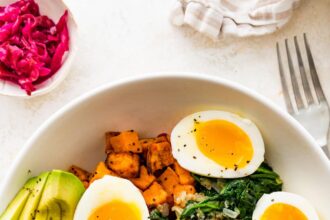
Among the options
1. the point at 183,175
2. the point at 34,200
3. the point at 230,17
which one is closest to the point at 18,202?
the point at 34,200

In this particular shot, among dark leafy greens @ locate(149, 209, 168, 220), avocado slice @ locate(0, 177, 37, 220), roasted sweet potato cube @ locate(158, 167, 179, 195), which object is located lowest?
dark leafy greens @ locate(149, 209, 168, 220)

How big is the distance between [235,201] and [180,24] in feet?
2.08

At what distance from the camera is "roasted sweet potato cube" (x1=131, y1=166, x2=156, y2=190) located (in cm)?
188

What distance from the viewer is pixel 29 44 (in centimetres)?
217

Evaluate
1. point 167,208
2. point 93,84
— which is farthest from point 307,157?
point 93,84

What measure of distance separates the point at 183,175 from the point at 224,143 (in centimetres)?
15

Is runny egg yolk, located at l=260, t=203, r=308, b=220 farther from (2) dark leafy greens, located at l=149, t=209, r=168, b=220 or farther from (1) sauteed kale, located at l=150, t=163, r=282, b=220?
(2) dark leafy greens, located at l=149, t=209, r=168, b=220

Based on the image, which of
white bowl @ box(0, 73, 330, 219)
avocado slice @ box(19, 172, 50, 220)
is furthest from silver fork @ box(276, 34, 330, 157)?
avocado slice @ box(19, 172, 50, 220)

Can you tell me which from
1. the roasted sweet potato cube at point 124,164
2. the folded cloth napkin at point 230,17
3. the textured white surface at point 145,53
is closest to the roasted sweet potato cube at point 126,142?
the roasted sweet potato cube at point 124,164

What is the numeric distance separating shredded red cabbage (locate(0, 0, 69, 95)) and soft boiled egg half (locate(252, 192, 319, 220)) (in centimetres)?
80

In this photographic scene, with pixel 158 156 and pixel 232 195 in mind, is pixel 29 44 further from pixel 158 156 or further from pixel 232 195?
pixel 232 195

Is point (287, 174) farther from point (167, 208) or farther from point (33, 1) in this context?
point (33, 1)

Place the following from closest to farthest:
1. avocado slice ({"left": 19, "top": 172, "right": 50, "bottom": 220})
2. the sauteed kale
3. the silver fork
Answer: avocado slice ({"left": 19, "top": 172, "right": 50, "bottom": 220}), the sauteed kale, the silver fork

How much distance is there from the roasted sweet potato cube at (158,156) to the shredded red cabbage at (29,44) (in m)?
0.47
